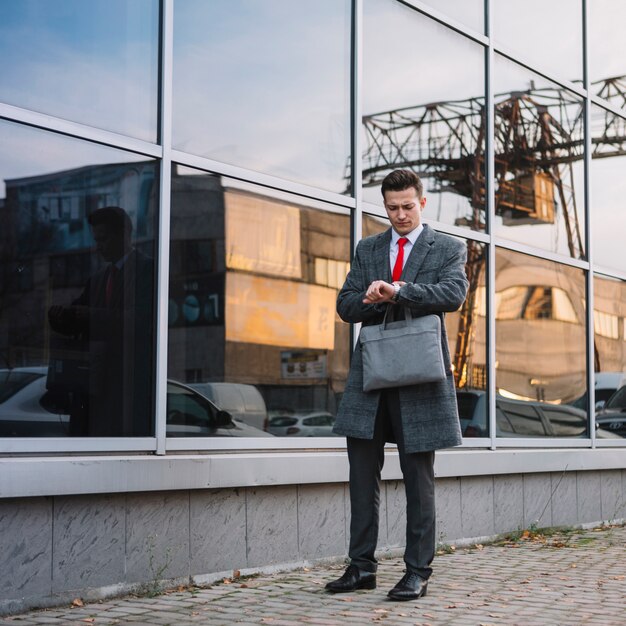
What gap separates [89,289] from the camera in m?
5.53

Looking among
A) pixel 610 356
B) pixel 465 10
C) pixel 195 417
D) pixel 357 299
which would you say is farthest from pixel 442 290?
pixel 610 356

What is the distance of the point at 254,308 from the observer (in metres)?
6.59

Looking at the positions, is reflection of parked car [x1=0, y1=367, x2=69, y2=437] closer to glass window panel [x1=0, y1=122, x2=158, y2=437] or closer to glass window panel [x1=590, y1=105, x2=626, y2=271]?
glass window panel [x1=0, y1=122, x2=158, y2=437]

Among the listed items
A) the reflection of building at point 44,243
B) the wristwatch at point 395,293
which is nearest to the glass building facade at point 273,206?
Result: the reflection of building at point 44,243

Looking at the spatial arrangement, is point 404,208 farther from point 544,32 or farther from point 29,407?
point 544,32

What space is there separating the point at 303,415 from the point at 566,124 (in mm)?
4556

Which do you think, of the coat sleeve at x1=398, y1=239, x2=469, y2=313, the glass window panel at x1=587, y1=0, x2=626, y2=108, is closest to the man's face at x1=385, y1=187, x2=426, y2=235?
the coat sleeve at x1=398, y1=239, x2=469, y2=313

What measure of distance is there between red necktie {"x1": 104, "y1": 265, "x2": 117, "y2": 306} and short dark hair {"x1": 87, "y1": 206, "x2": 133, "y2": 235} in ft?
0.70

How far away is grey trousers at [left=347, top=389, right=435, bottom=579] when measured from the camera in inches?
201

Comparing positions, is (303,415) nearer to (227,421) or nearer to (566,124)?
(227,421)

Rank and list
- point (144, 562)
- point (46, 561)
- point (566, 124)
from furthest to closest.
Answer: point (566, 124) < point (144, 562) < point (46, 561)

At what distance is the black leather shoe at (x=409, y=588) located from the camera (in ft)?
16.4

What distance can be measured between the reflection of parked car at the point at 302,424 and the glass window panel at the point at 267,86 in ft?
4.97

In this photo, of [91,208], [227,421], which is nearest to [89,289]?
[91,208]
